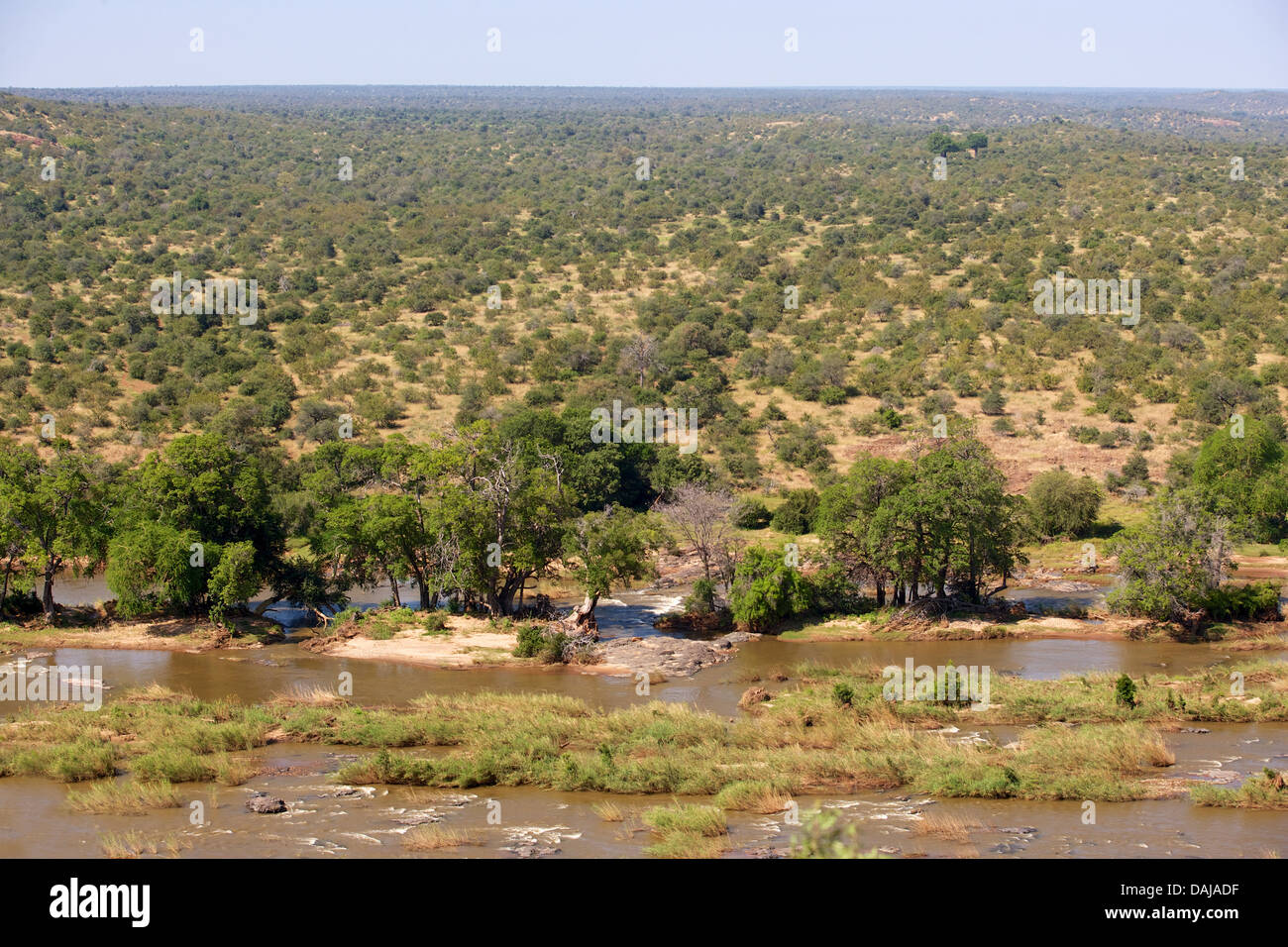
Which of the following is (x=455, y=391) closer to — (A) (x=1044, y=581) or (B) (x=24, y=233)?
(A) (x=1044, y=581)

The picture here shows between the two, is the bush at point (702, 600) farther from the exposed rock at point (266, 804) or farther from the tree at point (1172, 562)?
the exposed rock at point (266, 804)

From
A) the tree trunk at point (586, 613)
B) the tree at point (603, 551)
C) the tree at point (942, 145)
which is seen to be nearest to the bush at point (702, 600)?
the tree at point (603, 551)

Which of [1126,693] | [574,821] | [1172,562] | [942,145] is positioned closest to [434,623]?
[574,821]

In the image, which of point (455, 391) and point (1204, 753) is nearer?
point (1204, 753)

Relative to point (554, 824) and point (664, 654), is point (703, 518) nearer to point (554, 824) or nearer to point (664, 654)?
point (664, 654)

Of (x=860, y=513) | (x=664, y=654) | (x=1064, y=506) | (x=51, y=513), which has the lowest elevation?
(x=664, y=654)

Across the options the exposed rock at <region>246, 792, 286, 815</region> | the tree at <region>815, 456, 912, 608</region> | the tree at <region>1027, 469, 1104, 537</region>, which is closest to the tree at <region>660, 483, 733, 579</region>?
the tree at <region>815, 456, 912, 608</region>
